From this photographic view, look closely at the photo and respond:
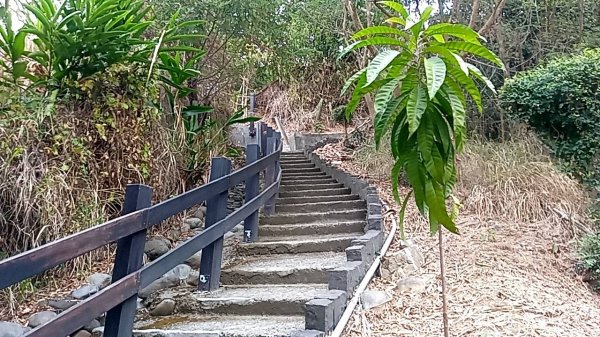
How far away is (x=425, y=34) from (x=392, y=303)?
75.5 inches

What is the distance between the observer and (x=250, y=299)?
3.48m

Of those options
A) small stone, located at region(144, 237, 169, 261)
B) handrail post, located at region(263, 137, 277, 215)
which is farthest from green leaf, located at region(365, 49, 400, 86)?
handrail post, located at region(263, 137, 277, 215)

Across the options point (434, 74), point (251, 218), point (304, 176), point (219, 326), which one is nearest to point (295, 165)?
point (304, 176)

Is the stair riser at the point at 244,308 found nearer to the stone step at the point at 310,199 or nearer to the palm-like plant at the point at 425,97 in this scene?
the palm-like plant at the point at 425,97

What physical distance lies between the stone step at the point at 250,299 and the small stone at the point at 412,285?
52cm

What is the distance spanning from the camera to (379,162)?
6.74m

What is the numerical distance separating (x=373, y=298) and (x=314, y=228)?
1.61 metres

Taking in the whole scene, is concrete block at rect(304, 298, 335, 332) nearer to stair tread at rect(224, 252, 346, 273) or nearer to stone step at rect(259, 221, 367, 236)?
stair tread at rect(224, 252, 346, 273)

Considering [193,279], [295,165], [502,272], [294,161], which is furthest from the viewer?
[294,161]

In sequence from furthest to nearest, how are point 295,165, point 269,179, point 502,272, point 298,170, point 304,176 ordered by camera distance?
point 295,165
point 298,170
point 304,176
point 269,179
point 502,272

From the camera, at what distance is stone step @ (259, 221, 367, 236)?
481cm

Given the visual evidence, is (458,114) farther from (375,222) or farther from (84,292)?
(84,292)

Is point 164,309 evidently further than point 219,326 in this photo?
Yes

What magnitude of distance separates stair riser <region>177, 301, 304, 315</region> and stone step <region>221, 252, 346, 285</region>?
0.42 meters
